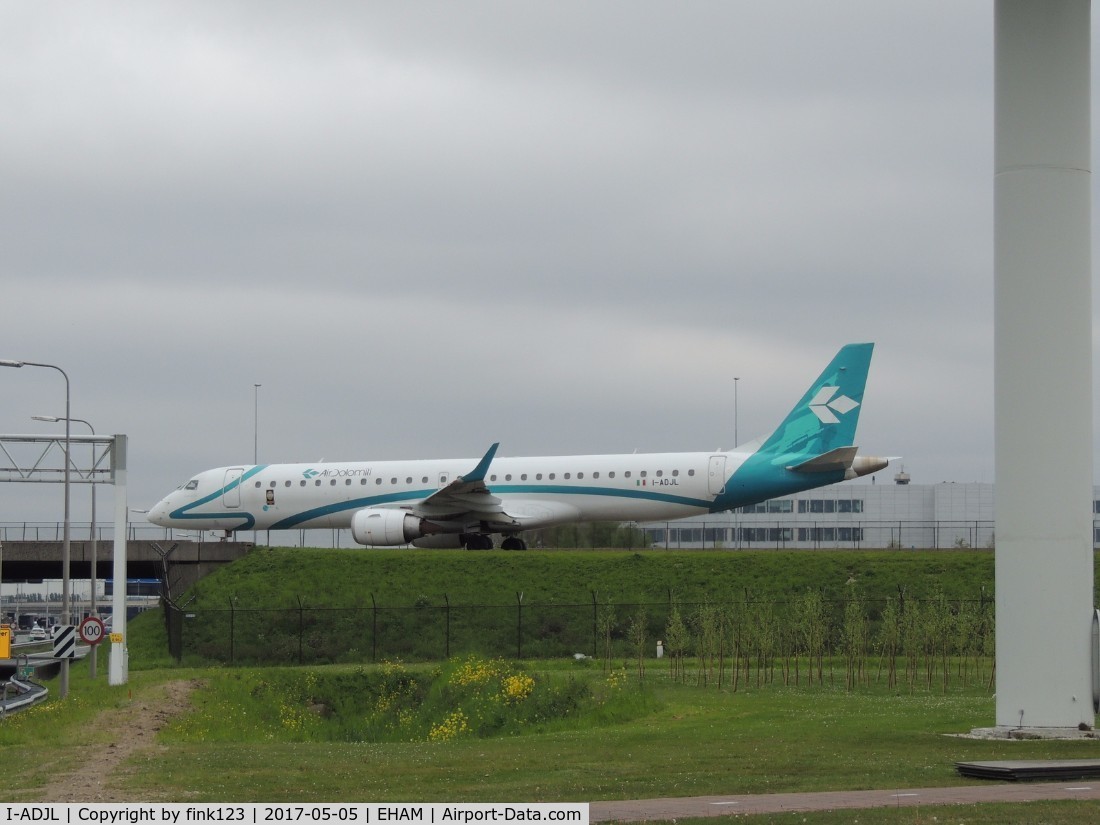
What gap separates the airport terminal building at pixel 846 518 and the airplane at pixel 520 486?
39557mm

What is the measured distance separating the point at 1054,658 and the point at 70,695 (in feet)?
65.7

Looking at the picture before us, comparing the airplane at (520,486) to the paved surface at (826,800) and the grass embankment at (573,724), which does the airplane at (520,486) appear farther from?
the paved surface at (826,800)

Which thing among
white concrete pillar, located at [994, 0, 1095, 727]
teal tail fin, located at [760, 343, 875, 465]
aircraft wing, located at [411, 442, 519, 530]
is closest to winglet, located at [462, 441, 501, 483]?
aircraft wing, located at [411, 442, 519, 530]

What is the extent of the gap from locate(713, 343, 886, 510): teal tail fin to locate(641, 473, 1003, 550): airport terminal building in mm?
41728

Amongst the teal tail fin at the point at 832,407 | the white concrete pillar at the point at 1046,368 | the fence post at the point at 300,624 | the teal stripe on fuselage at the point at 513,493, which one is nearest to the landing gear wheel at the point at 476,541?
the teal stripe on fuselage at the point at 513,493

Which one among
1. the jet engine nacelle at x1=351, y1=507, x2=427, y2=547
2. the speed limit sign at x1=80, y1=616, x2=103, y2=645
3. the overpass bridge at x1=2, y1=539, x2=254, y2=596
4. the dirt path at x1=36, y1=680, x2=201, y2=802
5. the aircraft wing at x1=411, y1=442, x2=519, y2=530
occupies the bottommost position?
the dirt path at x1=36, y1=680, x2=201, y2=802

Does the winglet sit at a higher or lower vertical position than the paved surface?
higher

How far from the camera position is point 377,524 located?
48.9 m

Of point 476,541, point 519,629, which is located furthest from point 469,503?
point 519,629

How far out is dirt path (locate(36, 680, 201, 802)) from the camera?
15625mm

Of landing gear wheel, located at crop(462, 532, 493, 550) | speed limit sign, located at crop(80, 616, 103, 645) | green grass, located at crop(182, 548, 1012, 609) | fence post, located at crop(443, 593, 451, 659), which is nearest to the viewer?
speed limit sign, located at crop(80, 616, 103, 645)

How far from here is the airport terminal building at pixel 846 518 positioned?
294 ft
